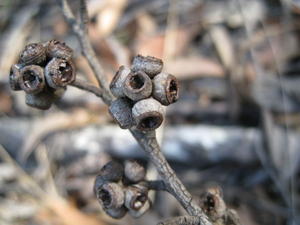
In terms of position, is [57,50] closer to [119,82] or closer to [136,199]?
[119,82]

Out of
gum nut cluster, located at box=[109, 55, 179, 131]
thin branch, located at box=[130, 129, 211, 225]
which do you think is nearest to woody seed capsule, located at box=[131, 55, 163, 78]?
gum nut cluster, located at box=[109, 55, 179, 131]

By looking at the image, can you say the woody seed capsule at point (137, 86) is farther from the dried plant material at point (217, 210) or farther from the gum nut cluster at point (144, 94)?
the dried plant material at point (217, 210)

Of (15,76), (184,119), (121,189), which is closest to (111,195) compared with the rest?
(121,189)

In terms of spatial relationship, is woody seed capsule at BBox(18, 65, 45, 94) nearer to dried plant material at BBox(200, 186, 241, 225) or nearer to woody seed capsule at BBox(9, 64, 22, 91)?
woody seed capsule at BBox(9, 64, 22, 91)

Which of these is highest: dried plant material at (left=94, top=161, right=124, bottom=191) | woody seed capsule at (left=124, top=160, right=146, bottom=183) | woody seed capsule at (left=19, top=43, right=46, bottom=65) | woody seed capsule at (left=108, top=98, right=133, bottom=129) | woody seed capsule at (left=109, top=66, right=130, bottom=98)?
woody seed capsule at (left=19, top=43, right=46, bottom=65)

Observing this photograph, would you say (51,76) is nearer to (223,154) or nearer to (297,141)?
(223,154)

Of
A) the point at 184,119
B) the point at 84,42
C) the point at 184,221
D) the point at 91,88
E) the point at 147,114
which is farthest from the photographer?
the point at 184,119
